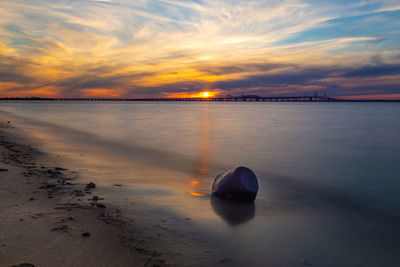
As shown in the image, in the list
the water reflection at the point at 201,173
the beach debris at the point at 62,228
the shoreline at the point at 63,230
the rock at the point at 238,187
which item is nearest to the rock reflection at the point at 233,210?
the rock at the point at 238,187

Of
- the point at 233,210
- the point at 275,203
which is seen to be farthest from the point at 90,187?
the point at 275,203

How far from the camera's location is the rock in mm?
5918

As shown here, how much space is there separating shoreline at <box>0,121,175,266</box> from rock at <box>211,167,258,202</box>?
215cm

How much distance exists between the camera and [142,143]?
15.8m

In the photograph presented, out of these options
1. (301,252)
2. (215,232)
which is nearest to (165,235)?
(215,232)

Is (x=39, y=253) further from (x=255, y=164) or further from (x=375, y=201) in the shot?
(x=255, y=164)

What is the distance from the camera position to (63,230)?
3.97 meters

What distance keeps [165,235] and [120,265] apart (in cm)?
103

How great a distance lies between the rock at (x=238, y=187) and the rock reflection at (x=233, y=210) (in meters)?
0.12

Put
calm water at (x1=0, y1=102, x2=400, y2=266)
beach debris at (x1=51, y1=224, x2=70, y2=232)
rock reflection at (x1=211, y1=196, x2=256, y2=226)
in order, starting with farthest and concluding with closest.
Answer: rock reflection at (x1=211, y1=196, x2=256, y2=226) < calm water at (x1=0, y1=102, x2=400, y2=266) < beach debris at (x1=51, y1=224, x2=70, y2=232)

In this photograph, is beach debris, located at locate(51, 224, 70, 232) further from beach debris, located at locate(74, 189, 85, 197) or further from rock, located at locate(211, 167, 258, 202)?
rock, located at locate(211, 167, 258, 202)

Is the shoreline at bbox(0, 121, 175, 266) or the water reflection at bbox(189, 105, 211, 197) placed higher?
the shoreline at bbox(0, 121, 175, 266)

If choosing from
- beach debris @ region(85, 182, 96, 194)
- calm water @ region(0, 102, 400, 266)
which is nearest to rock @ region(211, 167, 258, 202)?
calm water @ region(0, 102, 400, 266)

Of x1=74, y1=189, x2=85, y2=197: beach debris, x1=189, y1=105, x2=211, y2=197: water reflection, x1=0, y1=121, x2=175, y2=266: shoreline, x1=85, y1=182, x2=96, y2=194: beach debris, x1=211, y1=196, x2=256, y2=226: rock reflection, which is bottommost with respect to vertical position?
x1=189, y1=105, x2=211, y2=197: water reflection
